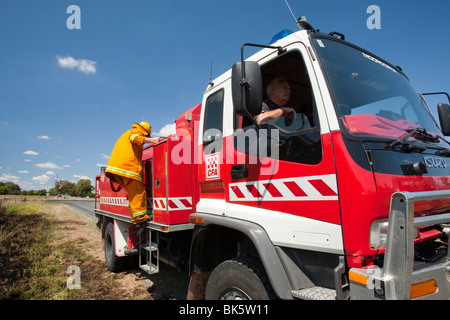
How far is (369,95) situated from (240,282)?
182cm

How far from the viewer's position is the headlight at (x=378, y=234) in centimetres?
145

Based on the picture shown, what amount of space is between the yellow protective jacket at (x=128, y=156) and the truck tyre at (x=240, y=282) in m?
2.07

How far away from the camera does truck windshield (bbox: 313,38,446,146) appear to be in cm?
171

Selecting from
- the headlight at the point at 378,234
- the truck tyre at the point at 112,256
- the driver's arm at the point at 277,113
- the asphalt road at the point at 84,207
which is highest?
the driver's arm at the point at 277,113

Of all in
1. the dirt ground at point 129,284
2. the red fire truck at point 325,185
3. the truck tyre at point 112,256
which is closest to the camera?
the red fire truck at point 325,185

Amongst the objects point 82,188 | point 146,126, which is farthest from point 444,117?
point 82,188

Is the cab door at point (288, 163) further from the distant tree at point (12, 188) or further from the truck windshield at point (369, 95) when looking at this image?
the distant tree at point (12, 188)

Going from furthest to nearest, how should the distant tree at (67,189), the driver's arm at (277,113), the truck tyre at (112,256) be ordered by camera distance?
1. the distant tree at (67,189)
2. the truck tyre at (112,256)
3. the driver's arm at (277,113)

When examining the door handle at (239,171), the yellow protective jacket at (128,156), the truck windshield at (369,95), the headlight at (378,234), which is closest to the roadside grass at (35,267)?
the yellow protective jacket at (128,156)

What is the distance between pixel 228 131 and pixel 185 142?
105 centimetres

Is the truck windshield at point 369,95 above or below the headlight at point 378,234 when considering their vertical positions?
above

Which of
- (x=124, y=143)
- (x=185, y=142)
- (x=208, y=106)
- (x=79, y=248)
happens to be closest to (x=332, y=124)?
(x=208, y=106)

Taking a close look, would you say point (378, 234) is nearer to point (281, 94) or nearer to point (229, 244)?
point (281, 94)

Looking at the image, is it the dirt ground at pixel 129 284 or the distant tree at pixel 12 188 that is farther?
the distant tree at pixel 12 188
